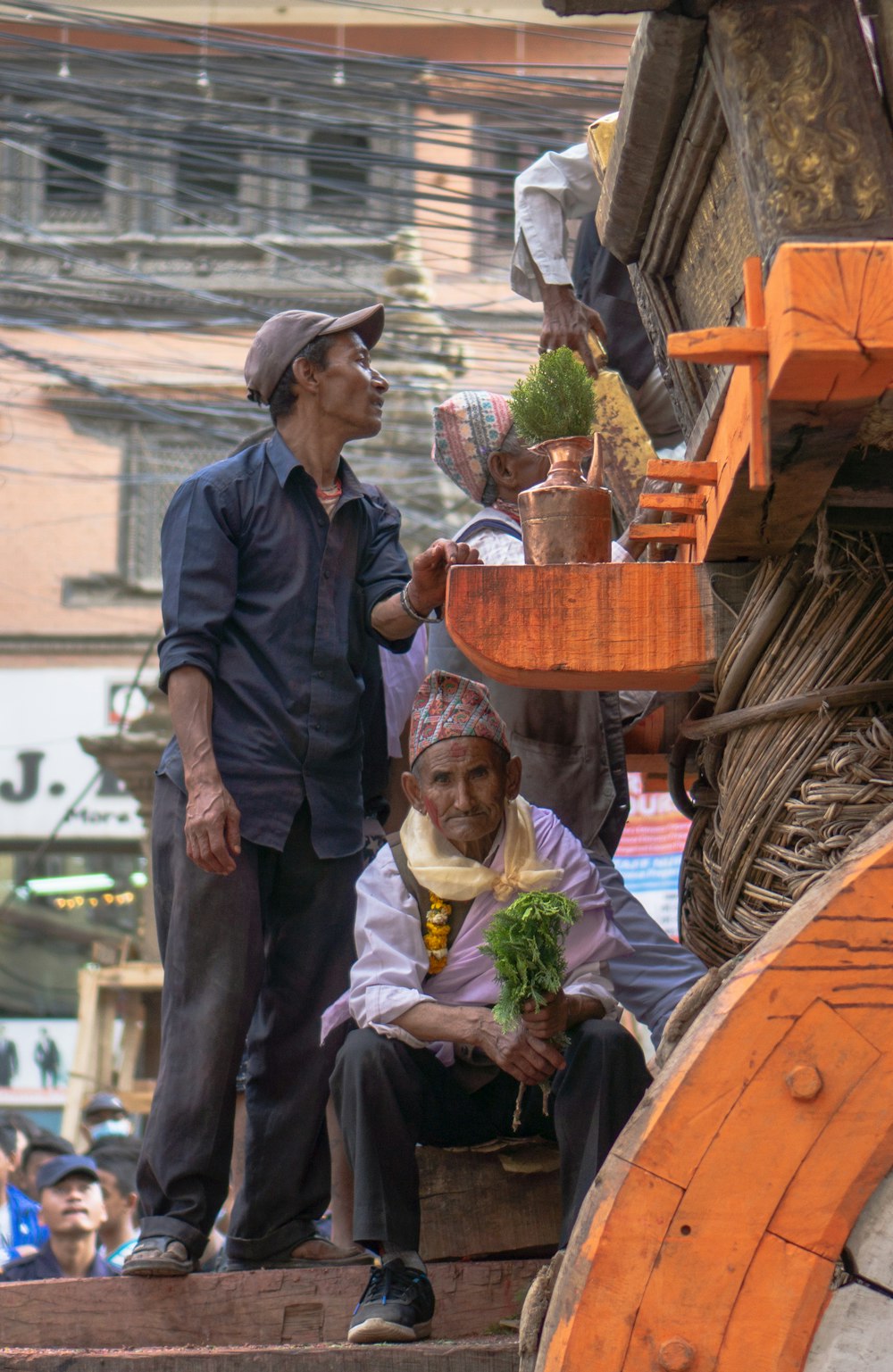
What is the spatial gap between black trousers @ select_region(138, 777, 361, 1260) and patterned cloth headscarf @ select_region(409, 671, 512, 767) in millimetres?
434

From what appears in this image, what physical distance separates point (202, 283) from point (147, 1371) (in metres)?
18.0

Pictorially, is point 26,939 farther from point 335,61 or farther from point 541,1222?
point 541,1222

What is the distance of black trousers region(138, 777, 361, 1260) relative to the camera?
385 centimetres

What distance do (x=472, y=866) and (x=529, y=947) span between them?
606 millimetres

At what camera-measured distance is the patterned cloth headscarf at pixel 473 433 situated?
4.49 meters

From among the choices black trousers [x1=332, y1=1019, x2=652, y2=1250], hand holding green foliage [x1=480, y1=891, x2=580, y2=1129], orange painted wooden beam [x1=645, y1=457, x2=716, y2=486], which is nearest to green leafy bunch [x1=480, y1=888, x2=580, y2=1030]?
hand holding green foliage [x1=480, y1=891, x2=580, y2=1129]

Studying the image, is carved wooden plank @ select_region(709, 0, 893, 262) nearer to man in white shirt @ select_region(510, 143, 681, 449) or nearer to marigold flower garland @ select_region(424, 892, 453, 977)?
marigold flower garland @ select_region(424, 892, 453, 977)

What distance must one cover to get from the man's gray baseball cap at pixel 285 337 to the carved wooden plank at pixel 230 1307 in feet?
7.61

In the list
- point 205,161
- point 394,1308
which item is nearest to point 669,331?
point 394,1308

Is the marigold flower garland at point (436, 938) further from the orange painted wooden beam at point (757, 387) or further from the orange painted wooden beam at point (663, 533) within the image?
the orange painted wooden beam at point (757, 387)

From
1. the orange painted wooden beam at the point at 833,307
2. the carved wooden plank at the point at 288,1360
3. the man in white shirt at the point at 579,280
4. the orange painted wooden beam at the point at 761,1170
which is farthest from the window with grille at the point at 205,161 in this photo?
the orange painted wooden beam at the point at 761,1170

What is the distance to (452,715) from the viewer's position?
3.92 metres

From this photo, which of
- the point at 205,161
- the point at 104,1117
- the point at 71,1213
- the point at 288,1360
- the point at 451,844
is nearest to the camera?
the point at 288,1360

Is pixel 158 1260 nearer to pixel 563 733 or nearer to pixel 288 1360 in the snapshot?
pixel 288 1360
